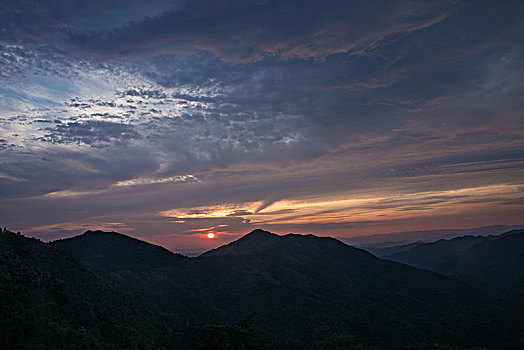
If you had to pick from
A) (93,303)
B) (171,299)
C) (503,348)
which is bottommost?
(503,348)

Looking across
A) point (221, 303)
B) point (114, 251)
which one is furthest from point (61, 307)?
point (114, 251)

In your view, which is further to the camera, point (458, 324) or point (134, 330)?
point (458, 324)

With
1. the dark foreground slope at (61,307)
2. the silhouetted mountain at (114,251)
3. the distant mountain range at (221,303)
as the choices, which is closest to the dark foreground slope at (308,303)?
the distant mountain range at (221,303)

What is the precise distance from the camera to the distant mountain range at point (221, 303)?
54.8 m

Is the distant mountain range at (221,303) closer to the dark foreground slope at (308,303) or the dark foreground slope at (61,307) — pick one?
the dark foreground slope at (61,307)

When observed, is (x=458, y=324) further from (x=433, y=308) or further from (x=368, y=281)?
(x=368, y=281)

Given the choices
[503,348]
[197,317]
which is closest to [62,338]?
[197,317]

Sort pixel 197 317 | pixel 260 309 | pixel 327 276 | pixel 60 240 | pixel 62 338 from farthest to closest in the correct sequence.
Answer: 1. pixel 327 276
2. pixel 60 240
3. pixel 260 309
4. pixel 197 317
5. pixel 62 338

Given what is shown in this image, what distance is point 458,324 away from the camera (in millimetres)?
133375

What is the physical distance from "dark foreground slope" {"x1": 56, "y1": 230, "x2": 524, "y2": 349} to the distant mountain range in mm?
492

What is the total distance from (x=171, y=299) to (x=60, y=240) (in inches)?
2762

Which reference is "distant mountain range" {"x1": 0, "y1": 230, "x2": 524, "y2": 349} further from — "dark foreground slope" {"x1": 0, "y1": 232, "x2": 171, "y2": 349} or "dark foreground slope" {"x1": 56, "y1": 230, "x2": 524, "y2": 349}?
"dark foreground slope" {"x1": 56, "y1": 230, "x2": 524, "y2": 349}

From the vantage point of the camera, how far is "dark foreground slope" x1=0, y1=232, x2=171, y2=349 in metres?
47.3

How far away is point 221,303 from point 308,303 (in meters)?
34.6
